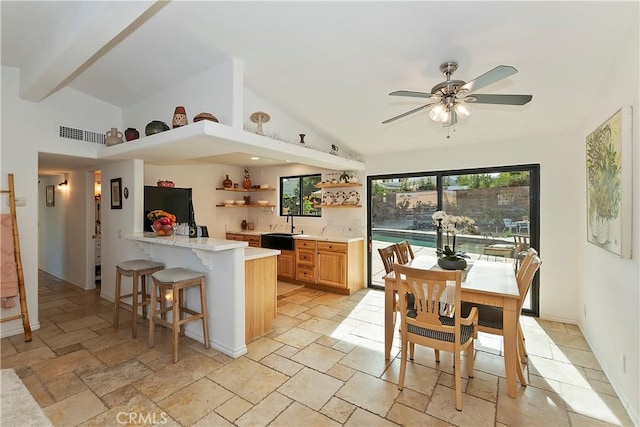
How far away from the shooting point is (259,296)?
10.9ft

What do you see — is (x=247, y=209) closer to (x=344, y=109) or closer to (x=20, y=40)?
(x=344, y=109)

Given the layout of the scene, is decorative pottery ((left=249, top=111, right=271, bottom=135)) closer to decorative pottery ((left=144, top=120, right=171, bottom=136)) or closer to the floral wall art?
decorative pottery ((left=144, top=120, right=171, bottom=136))

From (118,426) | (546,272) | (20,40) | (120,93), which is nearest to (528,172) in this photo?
(546,272)

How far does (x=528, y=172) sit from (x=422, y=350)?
107 inches

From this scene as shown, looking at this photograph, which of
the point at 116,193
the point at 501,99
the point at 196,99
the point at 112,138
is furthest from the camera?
the point at 116,193

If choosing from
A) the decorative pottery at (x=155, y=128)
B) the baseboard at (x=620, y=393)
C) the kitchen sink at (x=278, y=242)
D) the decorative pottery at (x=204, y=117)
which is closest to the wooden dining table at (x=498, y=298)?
the baseboard at (x=620, y=393)

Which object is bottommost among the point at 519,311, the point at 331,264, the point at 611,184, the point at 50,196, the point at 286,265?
the point at 286,265

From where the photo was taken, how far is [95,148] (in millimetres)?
3977

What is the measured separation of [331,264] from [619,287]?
11.3 feet

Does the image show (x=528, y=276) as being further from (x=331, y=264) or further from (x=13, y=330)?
(x=13, y=330)

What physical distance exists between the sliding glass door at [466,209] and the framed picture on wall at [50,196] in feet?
20.8

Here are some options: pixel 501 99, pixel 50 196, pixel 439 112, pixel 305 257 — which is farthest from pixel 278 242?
pixel 50 196

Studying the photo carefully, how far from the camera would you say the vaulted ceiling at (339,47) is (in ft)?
6.78

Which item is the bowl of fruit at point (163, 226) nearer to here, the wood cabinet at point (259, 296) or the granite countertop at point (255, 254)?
the granite countertop at point (255, 254)
